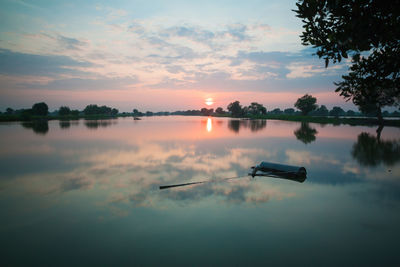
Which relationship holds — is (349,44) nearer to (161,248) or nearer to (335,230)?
(335,230)

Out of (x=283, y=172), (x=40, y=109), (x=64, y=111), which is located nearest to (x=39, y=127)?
(x=283, y=172)

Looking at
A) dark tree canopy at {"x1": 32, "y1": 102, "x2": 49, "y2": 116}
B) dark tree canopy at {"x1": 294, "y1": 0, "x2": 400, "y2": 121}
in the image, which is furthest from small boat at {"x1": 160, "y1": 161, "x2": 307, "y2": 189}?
dark tree canopy at {"x1": 32, "y1": 102, "x2": 49, "y2": 116}

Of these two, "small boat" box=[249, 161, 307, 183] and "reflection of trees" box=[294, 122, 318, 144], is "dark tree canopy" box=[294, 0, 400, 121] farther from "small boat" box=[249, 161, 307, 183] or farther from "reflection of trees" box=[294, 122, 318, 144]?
"reflection of trees" box=[294, 122, 318, 144]

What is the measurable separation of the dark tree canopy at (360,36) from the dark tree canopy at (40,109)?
187555 mm

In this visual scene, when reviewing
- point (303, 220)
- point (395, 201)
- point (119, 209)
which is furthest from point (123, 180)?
point (395, 201)

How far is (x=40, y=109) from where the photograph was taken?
6088 inches

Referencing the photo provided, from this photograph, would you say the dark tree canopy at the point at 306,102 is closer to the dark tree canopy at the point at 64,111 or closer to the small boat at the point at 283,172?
the small boat at the point at 283,172

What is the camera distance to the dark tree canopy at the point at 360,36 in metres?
9.48

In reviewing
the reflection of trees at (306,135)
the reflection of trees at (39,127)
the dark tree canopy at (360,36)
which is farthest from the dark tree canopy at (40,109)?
the dark tree canopy at (360,36)

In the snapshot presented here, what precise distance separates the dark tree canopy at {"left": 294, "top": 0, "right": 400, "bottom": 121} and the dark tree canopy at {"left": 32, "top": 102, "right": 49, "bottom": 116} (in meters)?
188

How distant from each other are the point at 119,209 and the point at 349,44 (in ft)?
46.9

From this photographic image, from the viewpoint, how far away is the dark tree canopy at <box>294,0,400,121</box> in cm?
948

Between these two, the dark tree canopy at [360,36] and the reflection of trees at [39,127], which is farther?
the reflection of trees at [39,127]

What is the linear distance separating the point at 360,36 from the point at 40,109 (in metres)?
192
